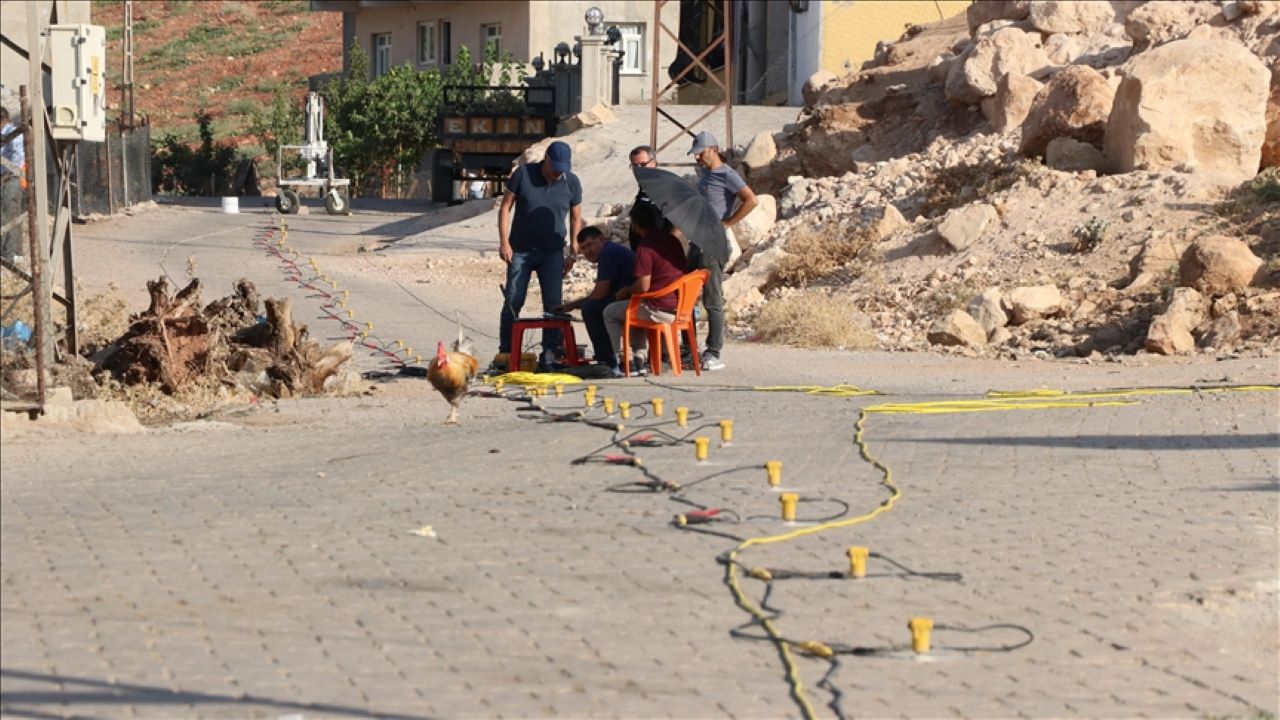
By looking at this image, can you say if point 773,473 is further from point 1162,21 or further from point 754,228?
point 1162,21

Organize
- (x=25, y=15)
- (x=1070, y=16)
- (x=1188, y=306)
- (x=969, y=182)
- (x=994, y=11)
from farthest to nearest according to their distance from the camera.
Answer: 1. (x=994, y=11)
2. (x=1070, y=16)
3. (x=969, y=182)
4. (x=1188, y=306)
5. (x=25, y=15)

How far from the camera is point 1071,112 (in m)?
21.3

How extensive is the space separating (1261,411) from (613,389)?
4.26 meters

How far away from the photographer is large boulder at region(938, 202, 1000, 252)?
19641 millimetres

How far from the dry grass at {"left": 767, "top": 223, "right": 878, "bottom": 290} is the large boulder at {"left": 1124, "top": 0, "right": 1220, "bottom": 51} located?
601 centimetres

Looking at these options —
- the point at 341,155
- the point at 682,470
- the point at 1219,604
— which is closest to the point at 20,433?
the point at 682,470

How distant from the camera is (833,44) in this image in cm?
3550

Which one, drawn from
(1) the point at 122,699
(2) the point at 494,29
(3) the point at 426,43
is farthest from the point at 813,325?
(3) the point at 426,43

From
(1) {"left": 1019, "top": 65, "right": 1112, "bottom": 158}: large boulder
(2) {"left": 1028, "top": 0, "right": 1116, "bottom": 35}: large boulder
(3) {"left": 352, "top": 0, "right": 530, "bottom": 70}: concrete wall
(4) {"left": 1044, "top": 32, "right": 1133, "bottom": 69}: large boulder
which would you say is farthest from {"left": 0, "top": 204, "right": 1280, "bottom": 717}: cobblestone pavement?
(3) {"left": 352, "top": 0, "right": 530, "bottom": 70}: concrete wall

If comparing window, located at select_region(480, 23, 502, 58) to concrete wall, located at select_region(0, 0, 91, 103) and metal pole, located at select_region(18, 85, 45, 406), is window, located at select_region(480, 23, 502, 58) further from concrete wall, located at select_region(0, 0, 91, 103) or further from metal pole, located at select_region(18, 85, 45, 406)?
metal pole, located at select_region(18, 85, 45, 406)

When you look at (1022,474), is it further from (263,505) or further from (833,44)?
(833,44)

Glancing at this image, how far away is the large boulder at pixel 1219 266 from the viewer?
1656cm

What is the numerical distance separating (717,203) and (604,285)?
1462mm

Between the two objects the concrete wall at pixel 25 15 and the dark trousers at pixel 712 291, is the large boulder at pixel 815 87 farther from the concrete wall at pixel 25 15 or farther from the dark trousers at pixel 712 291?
the dark trousers at pixel 712 291
